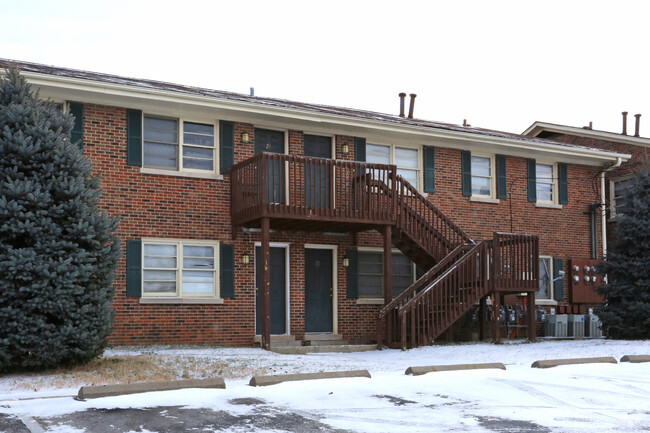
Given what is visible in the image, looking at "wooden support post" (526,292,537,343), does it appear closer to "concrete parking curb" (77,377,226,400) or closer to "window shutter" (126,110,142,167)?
"window shutter" (126,110,142,167)

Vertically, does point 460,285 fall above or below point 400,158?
below

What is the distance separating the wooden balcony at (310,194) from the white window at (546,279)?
237 inches

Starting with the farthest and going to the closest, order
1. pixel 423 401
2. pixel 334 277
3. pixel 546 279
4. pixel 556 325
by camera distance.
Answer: pixel 546 279 → pixel 556 325 → pixel 334 277 → pixel 423 401

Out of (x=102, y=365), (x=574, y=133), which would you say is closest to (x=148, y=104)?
(x=102, y=365)

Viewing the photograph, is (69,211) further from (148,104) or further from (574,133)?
(574,133)

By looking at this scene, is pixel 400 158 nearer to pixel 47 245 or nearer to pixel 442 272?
pixel 442 272

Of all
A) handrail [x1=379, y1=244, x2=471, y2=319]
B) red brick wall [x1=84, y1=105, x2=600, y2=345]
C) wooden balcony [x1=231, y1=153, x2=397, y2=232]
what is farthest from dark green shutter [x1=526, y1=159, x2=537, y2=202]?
wooden balcony [x1=231, y1=153, x2=397, y2=232]

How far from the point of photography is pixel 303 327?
18.1 meters

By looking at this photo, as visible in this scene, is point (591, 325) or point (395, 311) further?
point (591, 325)

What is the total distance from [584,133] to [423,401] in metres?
19.2

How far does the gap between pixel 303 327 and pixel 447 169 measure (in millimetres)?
5531

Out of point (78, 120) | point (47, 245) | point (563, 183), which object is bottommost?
point (47, 245)

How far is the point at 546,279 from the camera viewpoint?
21734 millimetres

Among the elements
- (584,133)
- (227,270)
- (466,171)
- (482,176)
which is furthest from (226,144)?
(584,133)
